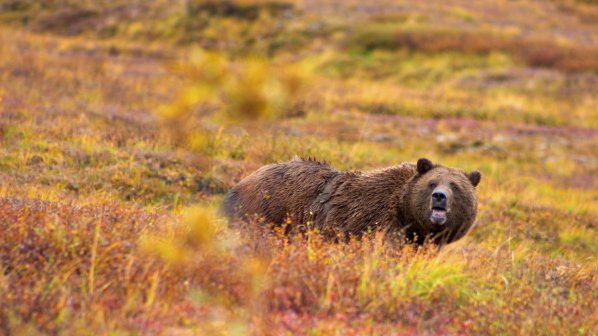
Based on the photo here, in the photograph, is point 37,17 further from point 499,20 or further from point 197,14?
point 499,20

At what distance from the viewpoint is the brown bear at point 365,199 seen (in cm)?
713

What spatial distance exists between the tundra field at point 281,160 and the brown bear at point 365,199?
45 centimetres

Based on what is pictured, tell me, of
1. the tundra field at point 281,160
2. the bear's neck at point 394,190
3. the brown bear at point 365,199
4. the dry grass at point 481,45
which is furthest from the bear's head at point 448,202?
the dry grass at point 481,45

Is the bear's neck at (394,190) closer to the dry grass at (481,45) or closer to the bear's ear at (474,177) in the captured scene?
the bear's ear at (474,177)

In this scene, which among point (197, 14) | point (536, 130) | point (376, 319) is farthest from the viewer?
point (197, 14)

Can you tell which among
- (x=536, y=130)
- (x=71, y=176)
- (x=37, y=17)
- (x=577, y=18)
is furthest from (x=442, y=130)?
(x=577, y=18)

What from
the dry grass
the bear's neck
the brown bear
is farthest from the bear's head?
the dry grass

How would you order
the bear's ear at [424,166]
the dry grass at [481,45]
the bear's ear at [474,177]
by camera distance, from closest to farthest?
the bear's ear at [424,166]
the bear's ear at [474,177]
the dry grass at [481,45]

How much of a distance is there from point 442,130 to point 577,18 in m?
35.9

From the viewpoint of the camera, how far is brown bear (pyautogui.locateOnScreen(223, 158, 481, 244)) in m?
7.13

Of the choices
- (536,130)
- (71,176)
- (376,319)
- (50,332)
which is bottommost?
(536,130)

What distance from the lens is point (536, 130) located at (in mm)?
23531

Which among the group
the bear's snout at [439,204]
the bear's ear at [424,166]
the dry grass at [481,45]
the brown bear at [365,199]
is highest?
the bear's ear at [424,166]

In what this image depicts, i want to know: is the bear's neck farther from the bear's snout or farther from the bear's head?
the bear's snout
